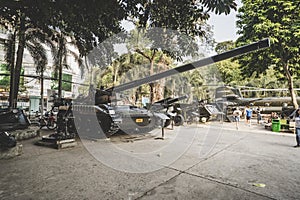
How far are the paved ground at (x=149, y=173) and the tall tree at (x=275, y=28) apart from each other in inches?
238

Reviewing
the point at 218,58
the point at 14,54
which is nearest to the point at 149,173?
the point at 218,58

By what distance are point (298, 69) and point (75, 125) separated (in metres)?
11.7

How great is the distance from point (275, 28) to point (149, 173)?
8974mm

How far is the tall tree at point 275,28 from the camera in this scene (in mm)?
8680

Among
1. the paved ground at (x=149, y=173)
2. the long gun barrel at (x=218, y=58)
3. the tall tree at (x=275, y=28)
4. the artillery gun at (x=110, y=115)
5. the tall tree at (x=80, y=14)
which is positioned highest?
the tall tree at (x=275, y=28)

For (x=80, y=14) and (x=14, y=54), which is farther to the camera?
(x=14, y=54)

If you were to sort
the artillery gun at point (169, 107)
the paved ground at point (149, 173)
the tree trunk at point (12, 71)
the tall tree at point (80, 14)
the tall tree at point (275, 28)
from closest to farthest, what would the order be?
the paved ground at point (149, 173) → the tall tree at point (80, 14) → the artillery gun at point (169, 107) → the tree trunk at point (12, 71) → the tall tree at point (275, 28)

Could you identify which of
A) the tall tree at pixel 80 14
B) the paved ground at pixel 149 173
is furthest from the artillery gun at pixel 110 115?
the tall tree at pixel 80 14

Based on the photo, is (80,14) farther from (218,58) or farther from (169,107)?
(169,107)

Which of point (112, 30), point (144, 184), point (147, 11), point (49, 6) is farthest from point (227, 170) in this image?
point (49, 6)

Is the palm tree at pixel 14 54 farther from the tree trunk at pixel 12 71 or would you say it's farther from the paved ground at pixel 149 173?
the paved ground at pixel 149 173

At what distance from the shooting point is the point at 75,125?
22.1ft

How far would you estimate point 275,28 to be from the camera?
341 inches

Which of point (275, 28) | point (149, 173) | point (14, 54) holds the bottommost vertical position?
point (149, 173)
